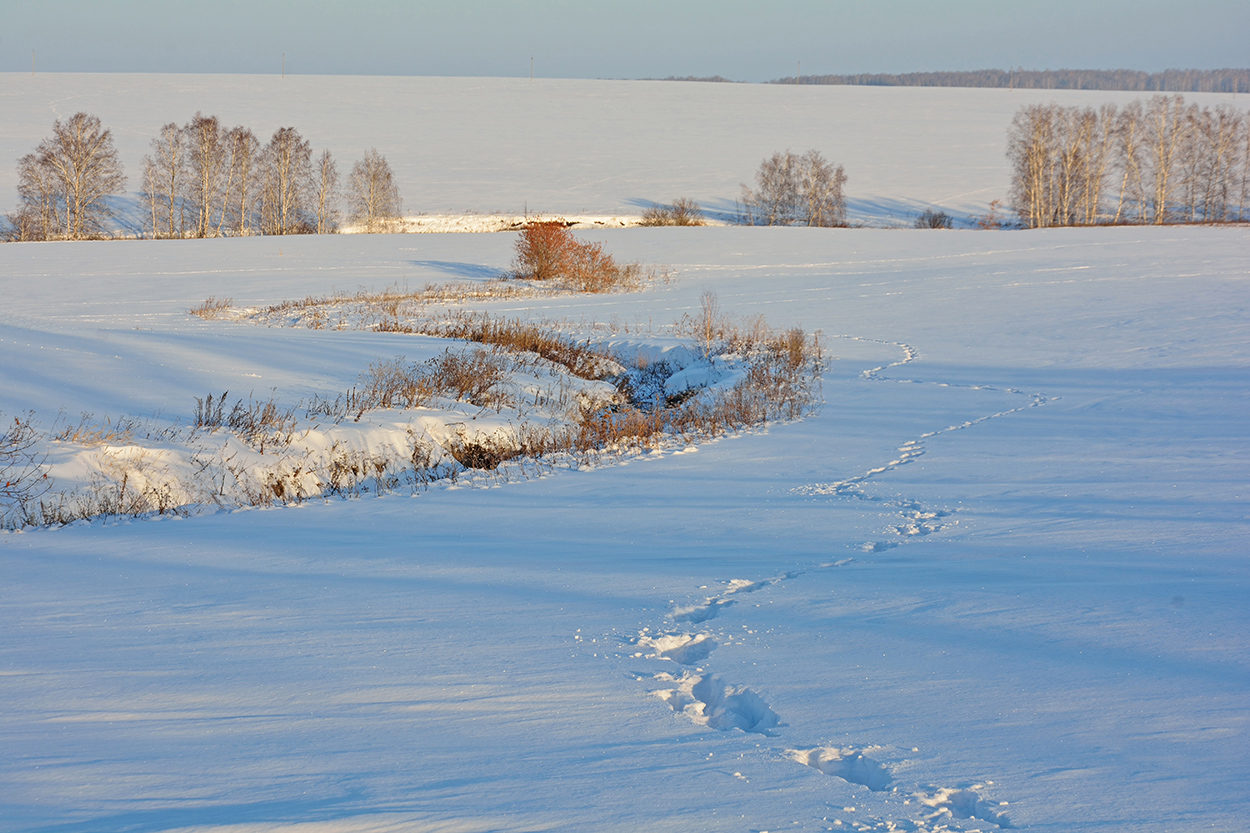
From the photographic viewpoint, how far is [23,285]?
26.0m

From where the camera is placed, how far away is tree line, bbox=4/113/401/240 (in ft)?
159

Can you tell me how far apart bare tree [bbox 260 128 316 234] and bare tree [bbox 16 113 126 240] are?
26.1ft

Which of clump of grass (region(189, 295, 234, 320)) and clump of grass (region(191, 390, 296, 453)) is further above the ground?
clump of grass (region(189, 295, 234, 320))

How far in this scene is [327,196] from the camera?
57125 mm

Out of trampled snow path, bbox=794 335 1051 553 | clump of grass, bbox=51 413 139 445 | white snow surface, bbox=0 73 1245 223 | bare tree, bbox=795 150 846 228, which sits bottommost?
trampled snow path, bbox=794 335 1051 553

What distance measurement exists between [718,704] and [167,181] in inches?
2376

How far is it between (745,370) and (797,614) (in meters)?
9.48

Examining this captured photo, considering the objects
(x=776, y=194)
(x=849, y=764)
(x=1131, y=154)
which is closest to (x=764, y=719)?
(x=849, y=764)

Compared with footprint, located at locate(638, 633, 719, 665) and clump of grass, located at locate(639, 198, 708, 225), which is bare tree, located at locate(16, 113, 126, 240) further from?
footprint, located at locate(638, 633, 719, 665)

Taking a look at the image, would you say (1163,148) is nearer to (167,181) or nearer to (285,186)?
(285,186)

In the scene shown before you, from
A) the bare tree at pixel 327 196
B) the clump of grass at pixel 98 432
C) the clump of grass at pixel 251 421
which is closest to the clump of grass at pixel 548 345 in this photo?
the clump of grass at pixel 251 421

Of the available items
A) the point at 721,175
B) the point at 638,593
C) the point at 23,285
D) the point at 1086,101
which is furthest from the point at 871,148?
the point at 638,593

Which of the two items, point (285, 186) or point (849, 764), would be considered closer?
point (849, 764)

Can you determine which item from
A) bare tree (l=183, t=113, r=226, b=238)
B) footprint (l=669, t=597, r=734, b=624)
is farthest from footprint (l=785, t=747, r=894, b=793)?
bare tree (l=183, t=113, r=226, b=238)
